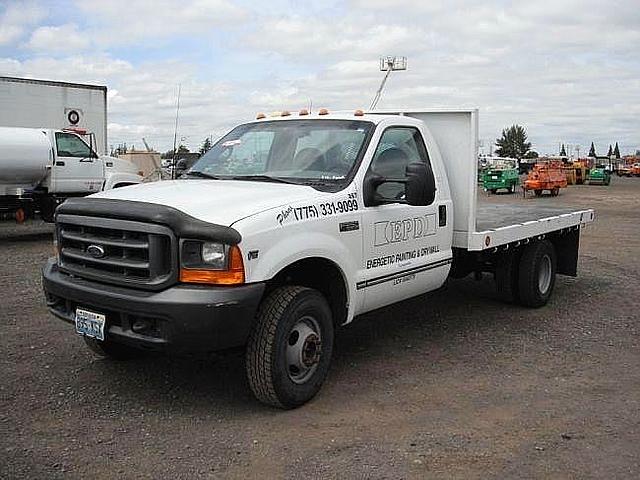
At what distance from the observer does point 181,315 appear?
4164mm

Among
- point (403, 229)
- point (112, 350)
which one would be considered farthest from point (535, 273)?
point (112, 350)

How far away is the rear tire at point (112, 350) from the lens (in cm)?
556

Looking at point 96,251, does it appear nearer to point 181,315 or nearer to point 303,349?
point 181,315

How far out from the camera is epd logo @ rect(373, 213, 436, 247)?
5.38 m

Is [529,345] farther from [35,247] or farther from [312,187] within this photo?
[35,247]

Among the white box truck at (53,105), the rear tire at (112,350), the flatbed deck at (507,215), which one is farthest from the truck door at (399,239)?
the white box truck at (53,105)

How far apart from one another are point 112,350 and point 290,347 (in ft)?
5.58

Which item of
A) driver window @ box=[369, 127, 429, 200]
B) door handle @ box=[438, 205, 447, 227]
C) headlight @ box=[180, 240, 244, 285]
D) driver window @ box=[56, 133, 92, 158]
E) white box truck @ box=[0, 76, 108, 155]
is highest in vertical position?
white box truck @ box=[0, 76, 108, 155]

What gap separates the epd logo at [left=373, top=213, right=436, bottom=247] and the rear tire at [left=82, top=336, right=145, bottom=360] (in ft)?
7.03

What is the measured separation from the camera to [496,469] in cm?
393

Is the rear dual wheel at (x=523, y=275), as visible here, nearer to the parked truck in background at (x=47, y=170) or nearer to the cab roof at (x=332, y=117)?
the cab roof at (x=332, y=117)

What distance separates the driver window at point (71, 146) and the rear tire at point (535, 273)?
10.3m

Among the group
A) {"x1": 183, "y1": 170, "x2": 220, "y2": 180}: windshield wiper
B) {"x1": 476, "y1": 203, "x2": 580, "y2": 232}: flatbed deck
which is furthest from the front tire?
{"x1": 476, "y1": 203, "x2": 580, "y2": 232}: flatbed deck

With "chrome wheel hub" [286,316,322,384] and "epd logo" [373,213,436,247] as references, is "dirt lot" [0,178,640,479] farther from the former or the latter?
"epd logo" [373,213,436,247]
